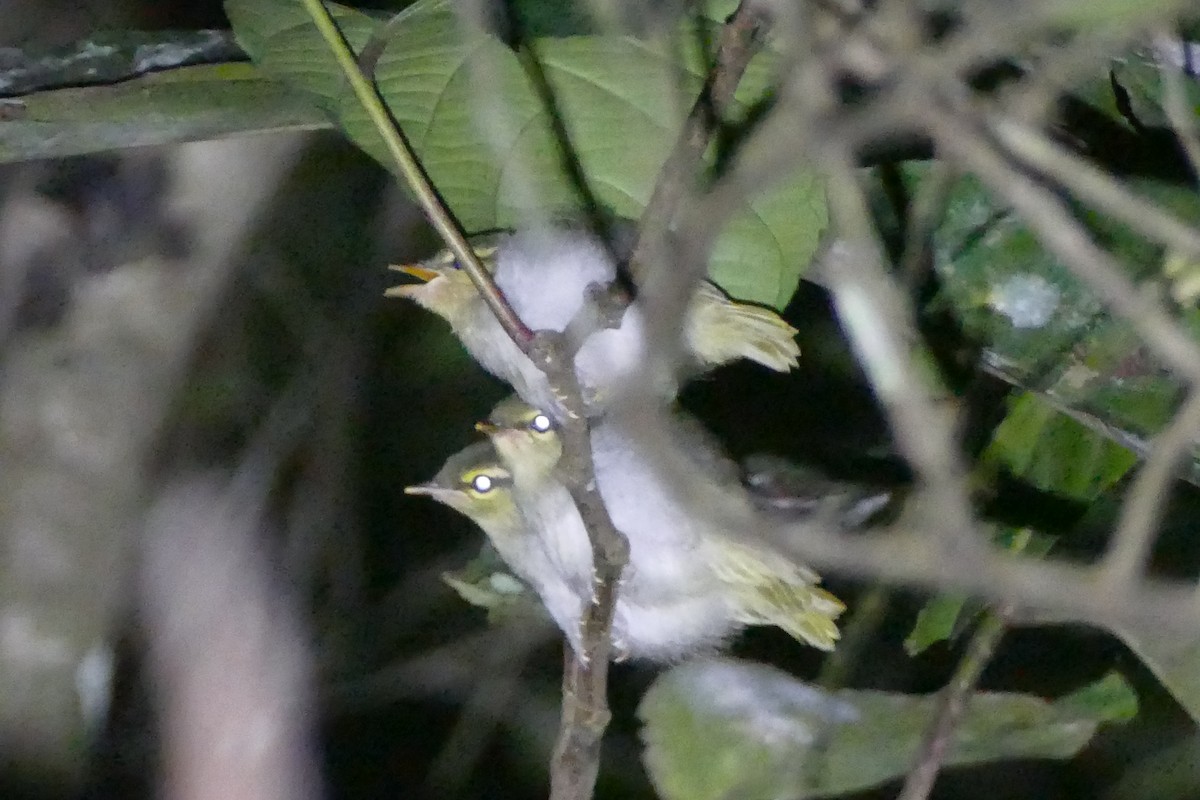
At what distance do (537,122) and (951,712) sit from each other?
606mm

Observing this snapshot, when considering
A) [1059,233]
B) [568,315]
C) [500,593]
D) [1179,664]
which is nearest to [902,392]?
[1059,233]

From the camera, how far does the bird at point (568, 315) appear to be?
106 cm

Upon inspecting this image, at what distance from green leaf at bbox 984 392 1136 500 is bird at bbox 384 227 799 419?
10.5 inches

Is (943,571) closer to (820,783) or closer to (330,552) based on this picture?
(820,783)

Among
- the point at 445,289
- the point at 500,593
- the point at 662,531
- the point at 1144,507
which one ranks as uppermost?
the point at 1144,507

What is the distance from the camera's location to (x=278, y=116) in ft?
3.93

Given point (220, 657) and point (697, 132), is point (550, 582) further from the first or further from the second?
point (697, 132)

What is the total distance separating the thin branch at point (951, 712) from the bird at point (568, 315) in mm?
283

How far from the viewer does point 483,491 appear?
1.37m

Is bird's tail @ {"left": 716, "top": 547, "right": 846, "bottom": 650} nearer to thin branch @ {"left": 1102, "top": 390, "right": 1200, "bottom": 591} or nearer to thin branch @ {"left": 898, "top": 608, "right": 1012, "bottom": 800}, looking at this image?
thin branch @ {"left": 898, "top": 608, "right": 1012, "bottom": 800}

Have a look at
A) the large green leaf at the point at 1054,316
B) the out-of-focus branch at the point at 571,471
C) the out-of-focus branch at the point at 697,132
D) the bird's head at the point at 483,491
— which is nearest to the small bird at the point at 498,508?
the bird's head at the point at 483,491

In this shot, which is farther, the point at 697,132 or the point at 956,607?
the point at 956,607

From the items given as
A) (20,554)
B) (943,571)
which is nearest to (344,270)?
(20,554)

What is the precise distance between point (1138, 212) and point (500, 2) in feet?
2.17
